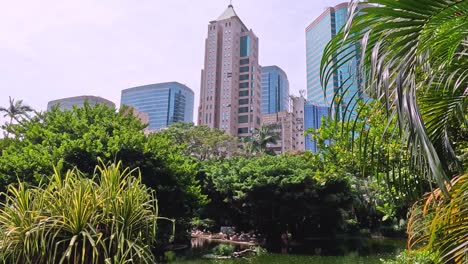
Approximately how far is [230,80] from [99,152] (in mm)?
44665

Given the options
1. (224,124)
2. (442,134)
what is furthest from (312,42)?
(442,134)

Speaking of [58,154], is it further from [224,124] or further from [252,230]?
[224,124]

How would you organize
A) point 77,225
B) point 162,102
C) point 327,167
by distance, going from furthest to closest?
point 162,102 < point 327,167 < point 77,225

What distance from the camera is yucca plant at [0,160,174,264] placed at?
7.38 feet

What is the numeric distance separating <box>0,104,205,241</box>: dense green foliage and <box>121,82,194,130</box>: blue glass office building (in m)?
71.5

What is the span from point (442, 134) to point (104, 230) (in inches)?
93.2

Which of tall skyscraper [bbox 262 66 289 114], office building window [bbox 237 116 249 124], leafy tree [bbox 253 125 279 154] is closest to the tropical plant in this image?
leafy tree [bbox 253 125 279 154]

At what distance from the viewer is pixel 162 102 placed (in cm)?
8481

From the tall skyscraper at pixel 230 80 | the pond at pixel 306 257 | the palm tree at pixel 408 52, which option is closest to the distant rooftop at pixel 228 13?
the tall skyscraper at pixel 230 80

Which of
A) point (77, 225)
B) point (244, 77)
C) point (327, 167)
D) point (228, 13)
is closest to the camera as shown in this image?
point (77, 225)

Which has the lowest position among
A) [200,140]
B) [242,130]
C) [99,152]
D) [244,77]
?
[99,152]

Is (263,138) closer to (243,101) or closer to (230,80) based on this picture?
(243,101)

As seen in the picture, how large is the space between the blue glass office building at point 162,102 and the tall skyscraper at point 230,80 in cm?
3013

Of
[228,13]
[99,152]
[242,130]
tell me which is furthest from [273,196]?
[228,13]
